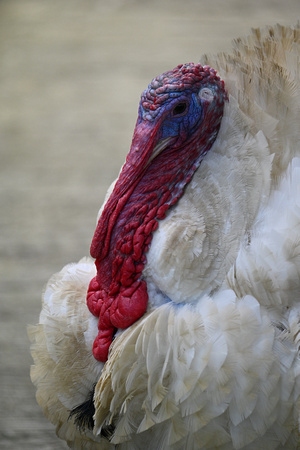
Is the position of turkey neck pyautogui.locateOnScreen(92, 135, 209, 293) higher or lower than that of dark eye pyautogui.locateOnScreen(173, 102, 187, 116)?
lower

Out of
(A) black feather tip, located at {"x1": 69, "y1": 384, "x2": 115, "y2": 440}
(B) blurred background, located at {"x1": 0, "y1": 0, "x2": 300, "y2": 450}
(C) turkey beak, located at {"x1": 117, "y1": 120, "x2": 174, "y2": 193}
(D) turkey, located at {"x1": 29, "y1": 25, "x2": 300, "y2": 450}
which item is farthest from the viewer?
(B) blurred background, located at {"x1": 0, "y1": 0, "x2": 300, "y2": 450}

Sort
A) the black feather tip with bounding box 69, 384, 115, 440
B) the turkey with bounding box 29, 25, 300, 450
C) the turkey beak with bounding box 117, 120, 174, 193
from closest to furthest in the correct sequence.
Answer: the turkey with bounding box 29, 25, 300, 450
the turkey beak with bounding box 117, 120, 174, 193
the black feather tip with bounding box 69, 384, 115, 440

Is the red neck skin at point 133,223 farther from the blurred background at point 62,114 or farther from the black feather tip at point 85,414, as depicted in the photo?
the blurred background at point 62,114

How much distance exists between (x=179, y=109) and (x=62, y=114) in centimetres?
232

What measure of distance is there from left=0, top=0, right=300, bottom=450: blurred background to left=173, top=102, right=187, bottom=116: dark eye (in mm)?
1279

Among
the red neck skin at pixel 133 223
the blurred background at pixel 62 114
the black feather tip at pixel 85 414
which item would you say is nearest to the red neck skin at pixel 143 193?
the red neck skin at pixel 133 223

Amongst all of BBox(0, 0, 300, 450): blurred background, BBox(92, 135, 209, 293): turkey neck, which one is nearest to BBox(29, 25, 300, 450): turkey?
BBox(92, 135, 209, 293): turkey neck

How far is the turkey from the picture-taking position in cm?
135

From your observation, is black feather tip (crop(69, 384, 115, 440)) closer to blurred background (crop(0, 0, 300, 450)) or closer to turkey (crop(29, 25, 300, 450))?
turkey (crop(29, 25, 300, 450))

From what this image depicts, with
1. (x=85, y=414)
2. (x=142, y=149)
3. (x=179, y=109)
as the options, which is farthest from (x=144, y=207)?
(x=85, y=414)

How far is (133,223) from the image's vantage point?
5.00ft

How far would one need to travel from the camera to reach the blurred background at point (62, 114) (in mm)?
2473

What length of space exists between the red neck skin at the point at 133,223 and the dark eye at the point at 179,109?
0.29ft

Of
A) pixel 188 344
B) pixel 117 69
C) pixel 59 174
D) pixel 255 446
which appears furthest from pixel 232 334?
pixel 117 69
